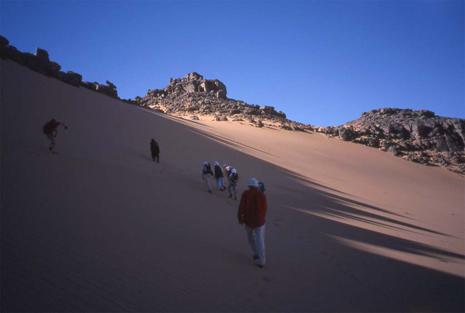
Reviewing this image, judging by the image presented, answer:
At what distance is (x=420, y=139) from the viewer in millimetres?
38094

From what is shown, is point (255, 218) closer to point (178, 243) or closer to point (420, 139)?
point (178, 243)

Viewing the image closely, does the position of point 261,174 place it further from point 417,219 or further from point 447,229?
point 447,229

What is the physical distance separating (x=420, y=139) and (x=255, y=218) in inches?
1757

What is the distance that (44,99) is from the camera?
16141 millimetres

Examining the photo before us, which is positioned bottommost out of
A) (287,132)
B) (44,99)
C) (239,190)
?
(239,190)

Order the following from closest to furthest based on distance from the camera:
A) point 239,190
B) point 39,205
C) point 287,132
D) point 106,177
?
1. point 39,205
2. point 106,177
3. point 239,190
4. point 287,132

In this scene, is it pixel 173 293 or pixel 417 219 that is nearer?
pixel 173 293

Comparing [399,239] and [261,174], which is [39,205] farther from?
[261,174]

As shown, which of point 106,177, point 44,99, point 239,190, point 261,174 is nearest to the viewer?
point 106,177

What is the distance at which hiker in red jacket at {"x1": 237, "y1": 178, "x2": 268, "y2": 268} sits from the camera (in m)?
4.00

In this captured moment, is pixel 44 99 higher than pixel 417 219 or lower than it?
higher

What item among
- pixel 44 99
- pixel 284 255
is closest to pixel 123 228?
pixel 284 255

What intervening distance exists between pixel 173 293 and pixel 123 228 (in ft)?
6.08

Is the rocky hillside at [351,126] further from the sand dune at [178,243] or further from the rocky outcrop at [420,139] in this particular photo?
the sand dune at [178,243]
